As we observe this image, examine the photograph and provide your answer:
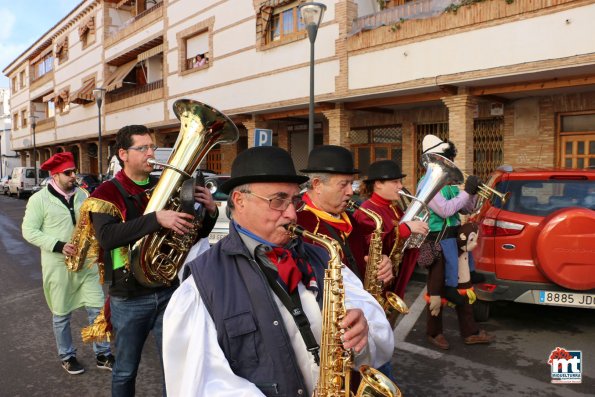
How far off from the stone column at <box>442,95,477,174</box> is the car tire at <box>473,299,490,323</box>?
621 centimetres

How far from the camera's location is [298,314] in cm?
170

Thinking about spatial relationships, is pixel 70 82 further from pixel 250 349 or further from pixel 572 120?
pixel 250 349

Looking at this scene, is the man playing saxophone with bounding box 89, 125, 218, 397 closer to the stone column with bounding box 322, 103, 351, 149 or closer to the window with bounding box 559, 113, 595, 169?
the stone column with bounding box 322, 103, 351, 149

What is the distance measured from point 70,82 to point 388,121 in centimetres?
2384

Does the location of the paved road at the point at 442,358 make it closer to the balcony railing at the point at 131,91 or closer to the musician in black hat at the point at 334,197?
the musician in black hat at the point at 334,197

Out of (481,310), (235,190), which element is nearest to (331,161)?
(235,190)

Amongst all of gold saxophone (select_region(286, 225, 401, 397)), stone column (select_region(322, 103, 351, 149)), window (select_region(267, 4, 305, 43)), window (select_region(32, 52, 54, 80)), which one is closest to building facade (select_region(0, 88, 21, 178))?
window (select_region(32, 52, 54, 80))

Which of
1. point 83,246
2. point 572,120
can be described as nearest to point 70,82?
point 572,120

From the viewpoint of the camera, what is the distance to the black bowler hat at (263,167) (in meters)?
1.82

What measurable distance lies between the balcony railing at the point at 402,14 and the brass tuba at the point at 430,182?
8099mm

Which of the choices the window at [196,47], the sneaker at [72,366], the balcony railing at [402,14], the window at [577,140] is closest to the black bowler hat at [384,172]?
the sneaker at [72,366]

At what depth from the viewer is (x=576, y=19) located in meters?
9.34

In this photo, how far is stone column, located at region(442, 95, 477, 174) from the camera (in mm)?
11289

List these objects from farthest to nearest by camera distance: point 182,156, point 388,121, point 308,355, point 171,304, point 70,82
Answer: point 70,82 < point 388,121 < point 182,156 < point 308,355 < point 171,304
